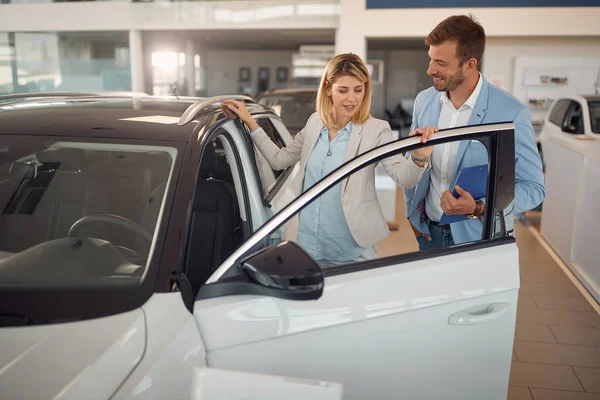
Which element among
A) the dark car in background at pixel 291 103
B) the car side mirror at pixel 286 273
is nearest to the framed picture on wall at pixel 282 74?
the dark car in background at pixel 291 103

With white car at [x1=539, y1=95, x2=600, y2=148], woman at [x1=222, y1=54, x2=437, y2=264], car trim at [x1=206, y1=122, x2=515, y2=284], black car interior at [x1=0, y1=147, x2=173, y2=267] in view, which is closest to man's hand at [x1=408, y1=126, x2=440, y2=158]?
car trim at [x1=206, y1=122, x2=515, y2=284]

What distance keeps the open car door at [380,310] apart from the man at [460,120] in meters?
0.29

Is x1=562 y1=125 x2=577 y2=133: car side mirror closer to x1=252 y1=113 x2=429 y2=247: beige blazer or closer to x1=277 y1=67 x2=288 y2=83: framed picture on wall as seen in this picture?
x1=252 y1=113 x2=429 y2=247: beige blazer

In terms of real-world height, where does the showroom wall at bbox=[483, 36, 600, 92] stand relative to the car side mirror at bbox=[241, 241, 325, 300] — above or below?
above

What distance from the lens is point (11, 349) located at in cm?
123

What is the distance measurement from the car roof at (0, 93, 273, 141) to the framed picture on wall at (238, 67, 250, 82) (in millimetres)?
12737

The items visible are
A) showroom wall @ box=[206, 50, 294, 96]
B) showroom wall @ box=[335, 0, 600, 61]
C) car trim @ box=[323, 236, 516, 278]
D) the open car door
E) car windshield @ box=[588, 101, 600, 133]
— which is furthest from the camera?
showroom wall @ box=[206, 50, 294, 96]

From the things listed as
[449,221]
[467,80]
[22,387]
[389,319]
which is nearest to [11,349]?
[22,387]

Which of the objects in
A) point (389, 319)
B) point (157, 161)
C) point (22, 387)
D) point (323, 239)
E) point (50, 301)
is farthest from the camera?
point (323, 239)

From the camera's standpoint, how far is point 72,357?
121cm

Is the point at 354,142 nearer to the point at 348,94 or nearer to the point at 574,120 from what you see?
the point at 348,94

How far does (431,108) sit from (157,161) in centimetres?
111

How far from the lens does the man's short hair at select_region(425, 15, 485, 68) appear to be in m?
2.11

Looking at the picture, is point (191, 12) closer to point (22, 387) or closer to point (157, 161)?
point (157, 161)
